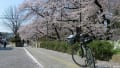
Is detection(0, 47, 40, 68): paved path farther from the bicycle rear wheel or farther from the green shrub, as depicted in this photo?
the green shrub

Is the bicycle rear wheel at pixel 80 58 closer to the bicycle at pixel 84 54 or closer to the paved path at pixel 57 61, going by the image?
the bicycle at pixel 84 54

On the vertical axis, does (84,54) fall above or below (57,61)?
above

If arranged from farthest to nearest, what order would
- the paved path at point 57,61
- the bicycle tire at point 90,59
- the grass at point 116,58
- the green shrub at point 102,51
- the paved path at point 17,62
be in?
1. the green shrub at point 102,51
2. the grass at point 116,58
3. the paved path at point 17,62
4. the paved path at point 57,61
5. the bicycle tire at point 90,59

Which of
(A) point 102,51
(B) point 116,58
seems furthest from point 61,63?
(A) point 102,51

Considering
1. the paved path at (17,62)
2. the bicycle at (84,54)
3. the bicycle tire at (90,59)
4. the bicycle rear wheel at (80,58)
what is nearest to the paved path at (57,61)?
the bicycle rear wheel at (80,58)

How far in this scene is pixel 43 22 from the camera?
5222 cm

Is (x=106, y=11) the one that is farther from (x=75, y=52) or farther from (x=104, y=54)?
(x=75, y=52)

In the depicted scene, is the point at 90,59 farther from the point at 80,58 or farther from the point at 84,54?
the point at 80,58

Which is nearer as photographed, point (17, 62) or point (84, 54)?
point (84, 54)

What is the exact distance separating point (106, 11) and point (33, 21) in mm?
21334

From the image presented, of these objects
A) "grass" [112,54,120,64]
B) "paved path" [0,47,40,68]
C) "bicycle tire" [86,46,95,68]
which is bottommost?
"paved path" [0,47,40,68]

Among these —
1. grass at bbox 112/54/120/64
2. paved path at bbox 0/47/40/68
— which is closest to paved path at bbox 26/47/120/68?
grass at bbox 112/54/120/64

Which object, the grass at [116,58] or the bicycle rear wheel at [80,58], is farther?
the grass at [116,58]

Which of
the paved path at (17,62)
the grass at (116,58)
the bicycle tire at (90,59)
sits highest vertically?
the bicycle tire at (90,59)
